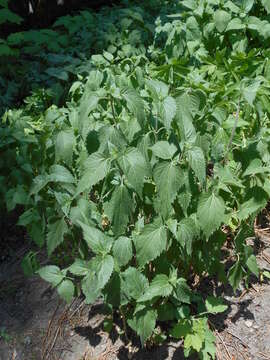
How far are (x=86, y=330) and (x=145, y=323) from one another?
0.53m

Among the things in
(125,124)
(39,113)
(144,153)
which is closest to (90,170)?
(144,153)

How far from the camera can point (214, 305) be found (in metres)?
2.07

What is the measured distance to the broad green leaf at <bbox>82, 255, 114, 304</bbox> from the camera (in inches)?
62.7

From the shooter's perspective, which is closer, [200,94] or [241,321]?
[200,94]

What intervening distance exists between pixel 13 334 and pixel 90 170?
1146mm

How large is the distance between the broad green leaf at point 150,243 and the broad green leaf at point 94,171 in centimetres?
29

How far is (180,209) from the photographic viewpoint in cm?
184

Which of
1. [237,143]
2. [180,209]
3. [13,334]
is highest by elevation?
[237,143]

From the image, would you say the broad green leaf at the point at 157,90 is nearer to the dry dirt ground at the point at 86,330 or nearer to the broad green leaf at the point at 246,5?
the dry dirt ground at the point at 86,330

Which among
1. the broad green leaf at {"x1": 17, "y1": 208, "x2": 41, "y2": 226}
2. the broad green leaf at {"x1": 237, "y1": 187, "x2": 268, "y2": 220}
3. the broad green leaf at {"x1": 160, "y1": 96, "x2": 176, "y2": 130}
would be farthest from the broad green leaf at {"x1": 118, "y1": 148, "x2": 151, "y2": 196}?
the broad green leaf at {"x1": 17, "y1": 208, "x2": 41, "y2": 226}

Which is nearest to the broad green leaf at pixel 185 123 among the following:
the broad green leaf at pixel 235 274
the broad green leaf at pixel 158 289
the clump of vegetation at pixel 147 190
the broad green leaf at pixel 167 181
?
the clump of vegetation at pixel 147 190

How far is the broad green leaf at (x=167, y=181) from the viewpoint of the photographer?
1574 mm

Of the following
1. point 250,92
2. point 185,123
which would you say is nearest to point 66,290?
point 185,123

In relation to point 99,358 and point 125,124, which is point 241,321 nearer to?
point 99,358
